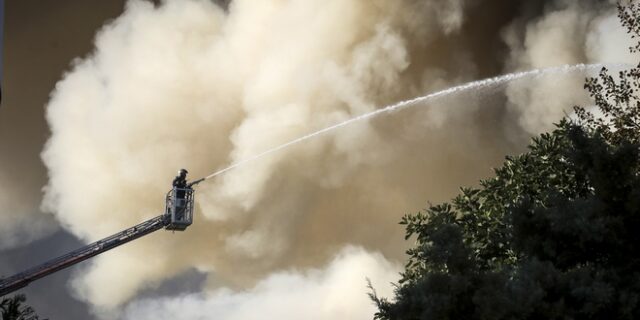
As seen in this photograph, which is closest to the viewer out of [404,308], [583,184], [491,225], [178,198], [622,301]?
[622,301]

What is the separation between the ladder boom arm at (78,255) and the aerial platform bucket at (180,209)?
0.62 meters

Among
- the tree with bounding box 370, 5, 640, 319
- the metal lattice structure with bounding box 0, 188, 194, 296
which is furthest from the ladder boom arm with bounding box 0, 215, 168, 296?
the tree with bounding box 370, 5, 640, 319

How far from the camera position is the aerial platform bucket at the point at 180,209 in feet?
137

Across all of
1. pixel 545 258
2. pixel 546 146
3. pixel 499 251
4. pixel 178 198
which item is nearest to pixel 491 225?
pixel 499 251

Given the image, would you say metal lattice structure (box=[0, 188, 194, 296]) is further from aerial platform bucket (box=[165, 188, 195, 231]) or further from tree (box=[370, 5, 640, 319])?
tree (box=[370, 5, 640, 319])

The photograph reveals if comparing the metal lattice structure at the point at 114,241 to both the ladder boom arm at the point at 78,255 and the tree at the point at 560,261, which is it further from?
the tree at the point at 560,261

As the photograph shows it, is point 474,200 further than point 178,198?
No

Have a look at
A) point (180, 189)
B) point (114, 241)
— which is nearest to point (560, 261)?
point (180, 189)

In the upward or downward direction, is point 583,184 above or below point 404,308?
above

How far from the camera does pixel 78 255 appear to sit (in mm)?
42438

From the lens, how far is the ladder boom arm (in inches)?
1608

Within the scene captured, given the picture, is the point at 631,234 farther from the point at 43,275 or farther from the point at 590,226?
the point at 43,275

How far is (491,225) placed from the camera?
30453 millimetres

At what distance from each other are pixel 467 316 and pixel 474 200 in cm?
1014
